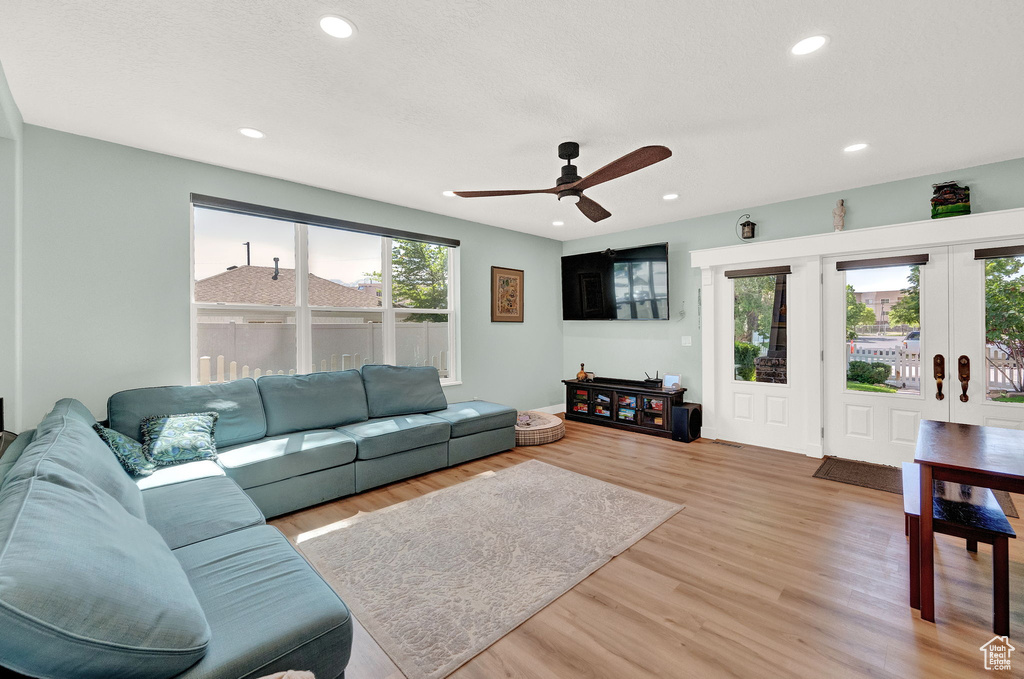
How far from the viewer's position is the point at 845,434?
13.6 ft

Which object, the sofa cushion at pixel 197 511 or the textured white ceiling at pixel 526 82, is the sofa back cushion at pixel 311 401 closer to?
the sofa cushion at pixel 197 511

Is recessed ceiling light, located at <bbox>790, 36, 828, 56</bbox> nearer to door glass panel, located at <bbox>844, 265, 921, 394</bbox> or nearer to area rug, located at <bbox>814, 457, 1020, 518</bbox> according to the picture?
door glass panel, located at <bbox>844, 265, 921, 394</bbox>

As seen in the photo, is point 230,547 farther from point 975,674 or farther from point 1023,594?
point 1023,594

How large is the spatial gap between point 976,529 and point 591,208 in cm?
267

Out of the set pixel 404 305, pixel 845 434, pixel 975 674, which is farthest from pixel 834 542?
pixel 404 305

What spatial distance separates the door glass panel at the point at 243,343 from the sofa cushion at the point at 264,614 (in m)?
2.24

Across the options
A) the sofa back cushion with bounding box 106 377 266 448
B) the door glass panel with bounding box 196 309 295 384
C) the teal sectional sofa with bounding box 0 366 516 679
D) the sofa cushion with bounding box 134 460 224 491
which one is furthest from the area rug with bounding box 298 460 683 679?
the door glass panel with bounding box 196 309 295 384

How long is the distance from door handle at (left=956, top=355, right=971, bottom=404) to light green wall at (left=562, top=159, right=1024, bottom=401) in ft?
3.99

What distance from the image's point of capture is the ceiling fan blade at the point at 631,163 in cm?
237

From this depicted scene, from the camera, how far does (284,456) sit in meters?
2.92

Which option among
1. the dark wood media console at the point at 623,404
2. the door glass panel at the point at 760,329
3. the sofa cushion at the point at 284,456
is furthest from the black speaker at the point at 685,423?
the sofa cushion at the point at 284,456

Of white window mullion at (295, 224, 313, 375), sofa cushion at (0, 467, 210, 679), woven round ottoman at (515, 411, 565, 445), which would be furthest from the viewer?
woven round ottoman at (515, 411, 565, 445)

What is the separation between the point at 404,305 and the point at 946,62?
14.2 feet

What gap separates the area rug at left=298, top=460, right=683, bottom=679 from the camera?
1870 mm
